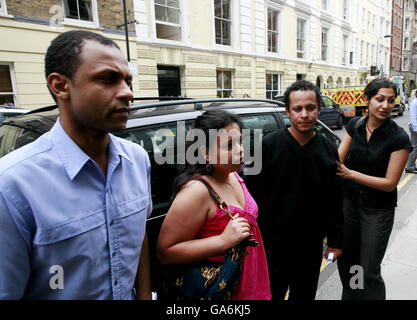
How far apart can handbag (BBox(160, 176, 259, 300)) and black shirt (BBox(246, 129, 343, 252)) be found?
2.14ft

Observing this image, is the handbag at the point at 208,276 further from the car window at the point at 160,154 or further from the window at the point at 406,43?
the window at the point at 406,43

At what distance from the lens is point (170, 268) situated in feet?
4.47

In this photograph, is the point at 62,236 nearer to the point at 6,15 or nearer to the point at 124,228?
the point at 124,228

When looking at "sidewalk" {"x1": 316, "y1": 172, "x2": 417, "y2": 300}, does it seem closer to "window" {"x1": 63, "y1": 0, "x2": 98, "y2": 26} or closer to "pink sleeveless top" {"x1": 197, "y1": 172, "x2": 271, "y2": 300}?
"pink sleeveless top" {"x1": 197, "y1": 172, "x2": 271, "y2": 300}

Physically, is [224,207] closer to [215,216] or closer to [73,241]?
[215,216]

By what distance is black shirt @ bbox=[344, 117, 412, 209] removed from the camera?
203cm

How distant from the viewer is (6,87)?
29.1 feet

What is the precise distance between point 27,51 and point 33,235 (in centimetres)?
1022

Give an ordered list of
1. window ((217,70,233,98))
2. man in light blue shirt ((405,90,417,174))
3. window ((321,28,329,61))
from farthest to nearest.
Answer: window ((321,28,329,61)) < window ((217,70,233,98)) < man in light blue shirt ((405,90,417,174))

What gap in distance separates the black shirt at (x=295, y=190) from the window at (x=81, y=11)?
10.3 meters

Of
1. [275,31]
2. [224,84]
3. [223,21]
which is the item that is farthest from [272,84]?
[223,21]

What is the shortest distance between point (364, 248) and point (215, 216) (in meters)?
1.48

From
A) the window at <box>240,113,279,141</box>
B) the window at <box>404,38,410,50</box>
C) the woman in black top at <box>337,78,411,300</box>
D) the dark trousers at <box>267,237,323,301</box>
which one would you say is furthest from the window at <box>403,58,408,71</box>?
the dark trousers at <box>267,237,323,301</box>
